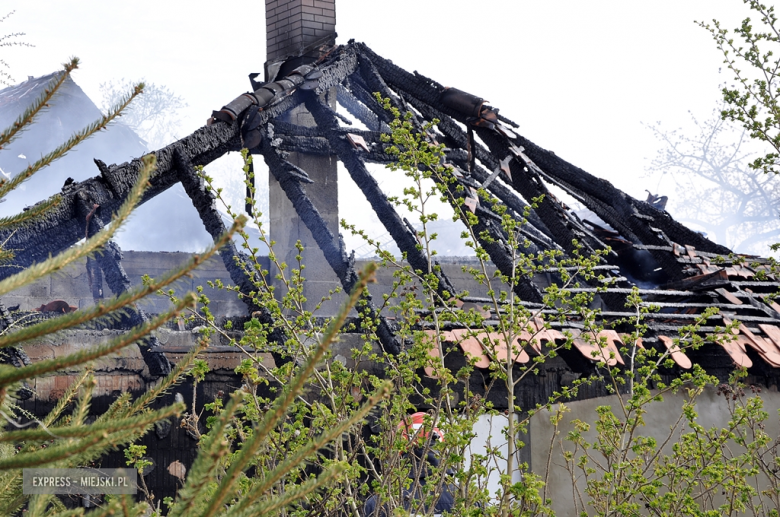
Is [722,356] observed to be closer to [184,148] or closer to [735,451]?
[735,451]

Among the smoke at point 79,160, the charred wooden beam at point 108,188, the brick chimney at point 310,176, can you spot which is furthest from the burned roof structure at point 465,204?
the smoke at point 79,160

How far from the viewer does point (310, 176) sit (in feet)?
36.7

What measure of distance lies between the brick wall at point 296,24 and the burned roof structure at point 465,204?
1.30ft

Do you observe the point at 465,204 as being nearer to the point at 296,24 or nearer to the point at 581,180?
the point at 581,180

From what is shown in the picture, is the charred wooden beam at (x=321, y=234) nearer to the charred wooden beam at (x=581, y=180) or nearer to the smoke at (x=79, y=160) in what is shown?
the charred wooden beam at (x=581, y=180)

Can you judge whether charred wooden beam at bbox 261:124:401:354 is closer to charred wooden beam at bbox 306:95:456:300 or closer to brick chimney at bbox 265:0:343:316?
charred wooden beam at bbox 306:95:456:300

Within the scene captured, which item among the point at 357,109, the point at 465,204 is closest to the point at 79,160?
A: the point at 357,109

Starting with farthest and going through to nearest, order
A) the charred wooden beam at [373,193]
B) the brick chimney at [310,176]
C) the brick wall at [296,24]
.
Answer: the brick wall at [296,24] → the brick chimney at [310,176] → the charred wooden beam at [373,193]

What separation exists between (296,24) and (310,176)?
225 cm

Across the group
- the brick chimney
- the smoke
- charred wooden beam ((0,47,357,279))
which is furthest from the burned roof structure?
the smoke

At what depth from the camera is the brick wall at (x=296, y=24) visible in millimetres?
11248

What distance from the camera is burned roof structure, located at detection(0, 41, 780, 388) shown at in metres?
6.64

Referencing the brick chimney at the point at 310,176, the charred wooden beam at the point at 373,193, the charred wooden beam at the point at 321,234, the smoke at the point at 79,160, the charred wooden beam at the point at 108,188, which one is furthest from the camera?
the smoke at the point at 79,160

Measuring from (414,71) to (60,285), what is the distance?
228 inches
